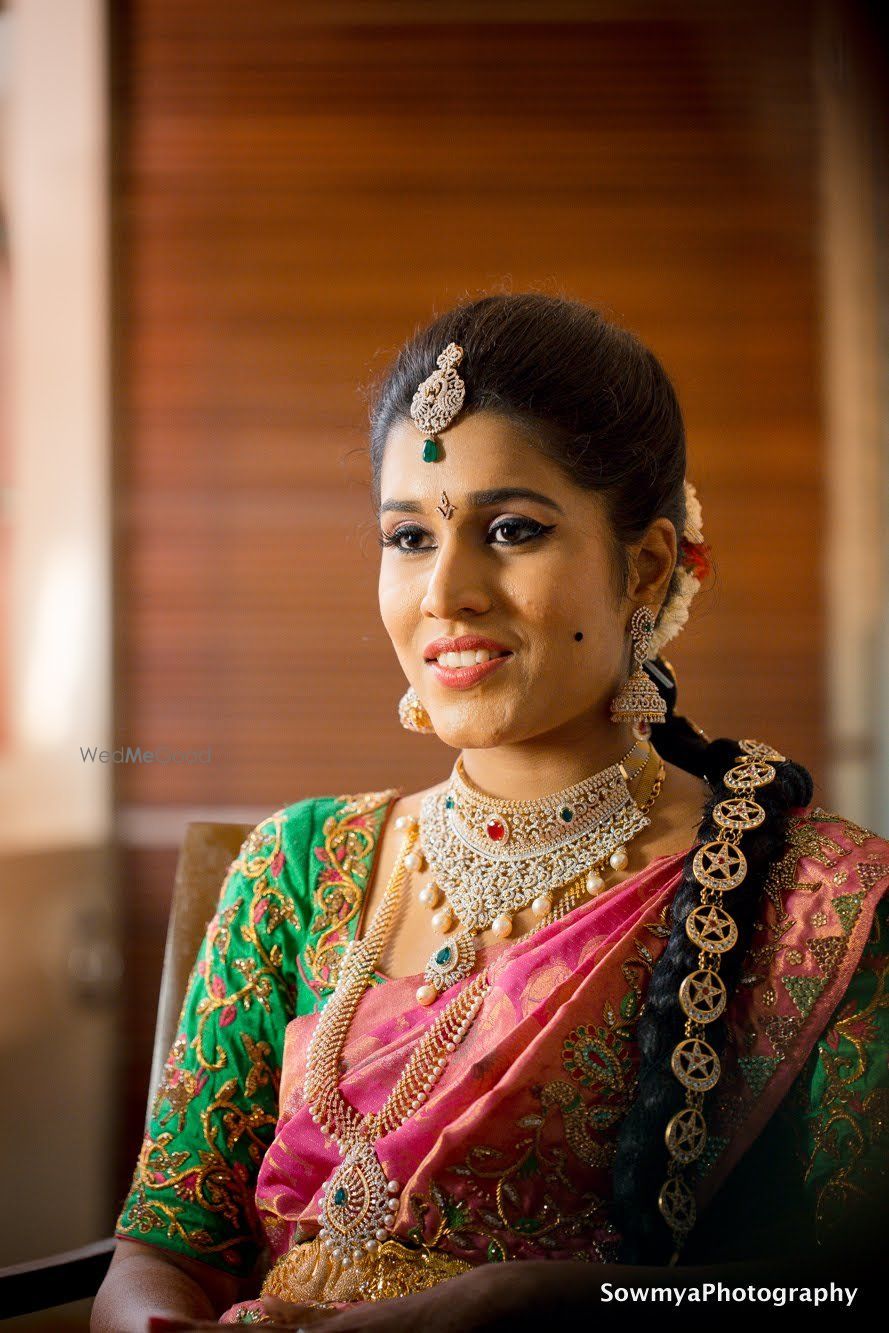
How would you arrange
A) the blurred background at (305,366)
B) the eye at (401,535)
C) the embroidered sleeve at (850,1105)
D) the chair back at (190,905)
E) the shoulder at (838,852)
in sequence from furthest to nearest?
the blurred background at (305,366)
the chair back at (190,905)
the eye at (401,535)
the shoulder at (838,852)
the embroidered sleeve at (850,1105)

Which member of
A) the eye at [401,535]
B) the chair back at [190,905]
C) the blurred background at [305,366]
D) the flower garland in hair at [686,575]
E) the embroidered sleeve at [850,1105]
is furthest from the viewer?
the blurred background at [305,366]

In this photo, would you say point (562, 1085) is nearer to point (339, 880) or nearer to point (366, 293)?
point (339, 880)

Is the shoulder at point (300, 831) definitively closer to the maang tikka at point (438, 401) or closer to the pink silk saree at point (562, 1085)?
the pink silk saree at point (562, 1085)

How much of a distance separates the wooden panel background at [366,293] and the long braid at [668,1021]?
1438 millimetres

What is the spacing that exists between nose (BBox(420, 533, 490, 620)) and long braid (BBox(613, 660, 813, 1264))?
1.17 ft

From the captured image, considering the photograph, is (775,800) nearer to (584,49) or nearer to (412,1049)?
(412,1049)

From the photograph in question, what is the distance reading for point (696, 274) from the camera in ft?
9.21

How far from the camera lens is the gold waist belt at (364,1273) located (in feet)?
3.92

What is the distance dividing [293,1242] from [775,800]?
70 centimetres

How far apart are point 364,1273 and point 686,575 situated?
2.78 ft

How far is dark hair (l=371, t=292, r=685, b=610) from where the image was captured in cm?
134

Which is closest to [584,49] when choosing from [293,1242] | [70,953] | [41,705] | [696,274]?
[696,274]

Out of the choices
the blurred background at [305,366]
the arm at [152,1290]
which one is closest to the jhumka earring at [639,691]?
the arm at [152,1290]

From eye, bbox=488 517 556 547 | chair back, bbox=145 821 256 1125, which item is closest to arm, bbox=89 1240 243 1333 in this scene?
chair back, bbox=145 821 256 1125
